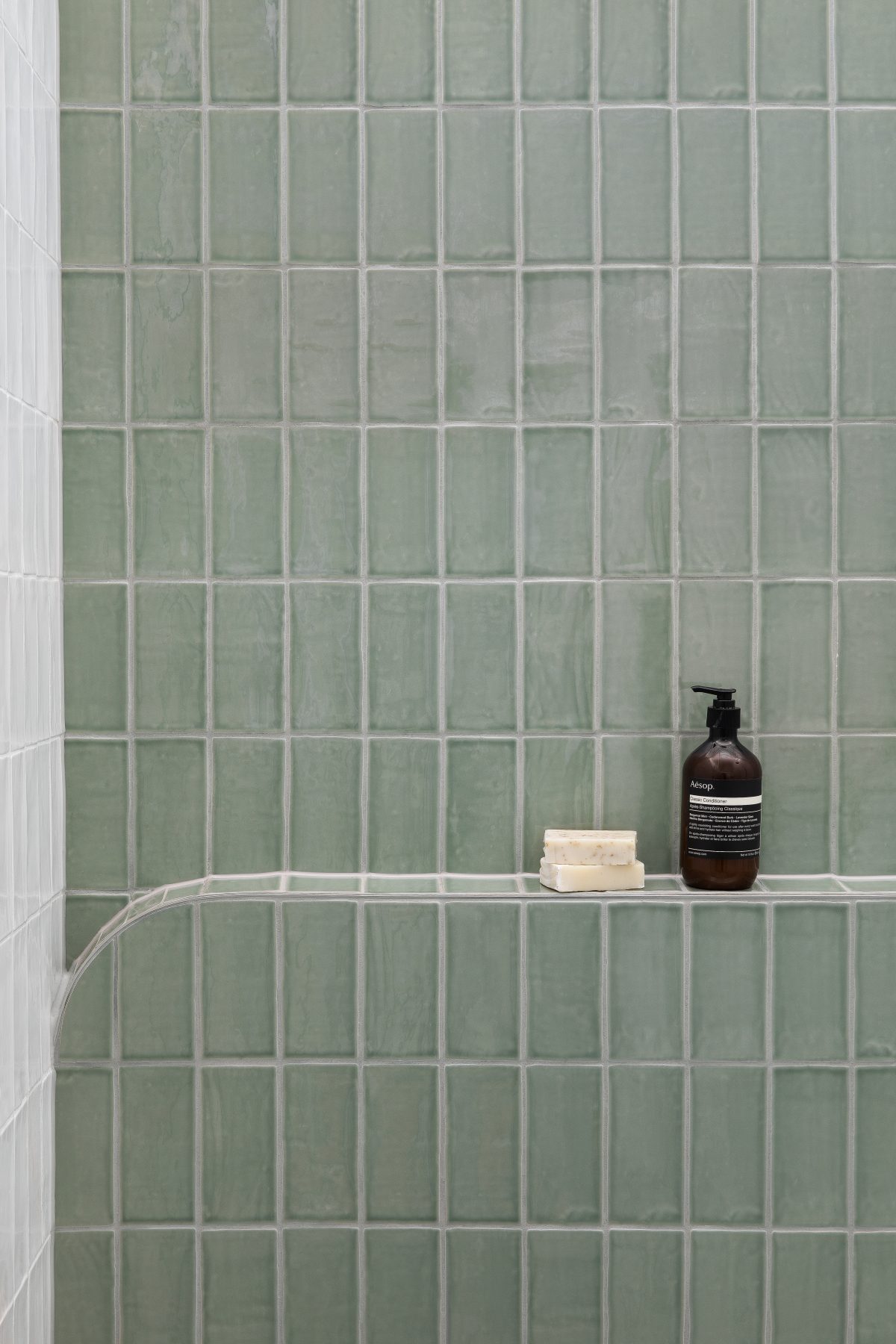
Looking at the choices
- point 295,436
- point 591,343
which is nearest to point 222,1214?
point 295,436

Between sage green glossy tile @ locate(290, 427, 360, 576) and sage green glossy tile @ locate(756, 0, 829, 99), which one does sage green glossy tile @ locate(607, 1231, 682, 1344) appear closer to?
sage green glossy tile @ locate(290, 427, 360, 576)

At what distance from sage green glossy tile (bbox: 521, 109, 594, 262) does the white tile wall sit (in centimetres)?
47

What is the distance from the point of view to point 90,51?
3.75 ft

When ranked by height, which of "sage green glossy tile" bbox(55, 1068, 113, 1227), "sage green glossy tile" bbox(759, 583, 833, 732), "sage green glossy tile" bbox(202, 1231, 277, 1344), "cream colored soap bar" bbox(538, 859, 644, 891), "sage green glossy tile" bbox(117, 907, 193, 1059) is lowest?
"sage green glossy tile" bbox(202, 1231, 277, 1344)

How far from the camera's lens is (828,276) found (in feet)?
3.79

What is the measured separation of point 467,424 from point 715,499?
26 cm

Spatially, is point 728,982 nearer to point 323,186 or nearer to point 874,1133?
point 874,1133

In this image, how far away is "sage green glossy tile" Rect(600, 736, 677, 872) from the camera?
1.17m

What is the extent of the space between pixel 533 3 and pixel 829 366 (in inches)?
18.5

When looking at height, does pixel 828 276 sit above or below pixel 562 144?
below

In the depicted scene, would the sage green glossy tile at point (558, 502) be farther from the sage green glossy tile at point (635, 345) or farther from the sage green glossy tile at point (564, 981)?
the sage green glossy tile at point (564, 981)

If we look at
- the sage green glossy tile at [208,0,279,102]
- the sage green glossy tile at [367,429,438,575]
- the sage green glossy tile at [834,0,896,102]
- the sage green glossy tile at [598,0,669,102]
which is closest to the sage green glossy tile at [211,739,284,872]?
the sage green glossy tile at [367,429,438,575]

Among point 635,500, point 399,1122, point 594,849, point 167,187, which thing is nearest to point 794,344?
point 635,500

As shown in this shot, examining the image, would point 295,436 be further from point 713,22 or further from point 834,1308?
point 834,1308
